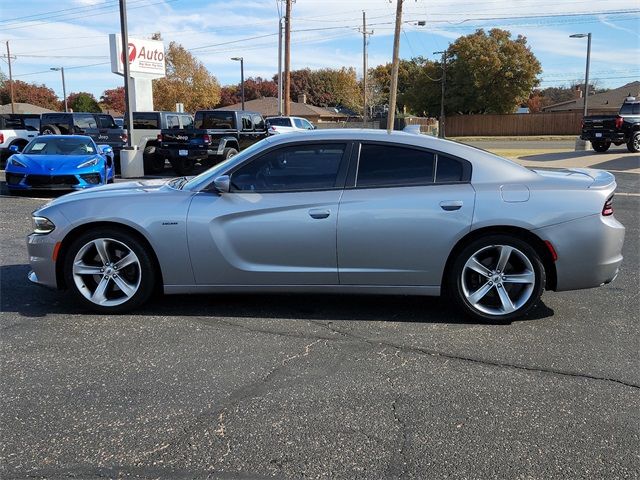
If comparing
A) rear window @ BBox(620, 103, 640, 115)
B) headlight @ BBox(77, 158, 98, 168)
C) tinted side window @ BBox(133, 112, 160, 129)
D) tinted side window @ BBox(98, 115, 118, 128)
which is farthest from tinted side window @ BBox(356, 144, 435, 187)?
rear window @ BBox(620, 103, 640, 115)

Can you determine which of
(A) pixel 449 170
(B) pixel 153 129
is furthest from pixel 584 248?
(B) pixel 153 129

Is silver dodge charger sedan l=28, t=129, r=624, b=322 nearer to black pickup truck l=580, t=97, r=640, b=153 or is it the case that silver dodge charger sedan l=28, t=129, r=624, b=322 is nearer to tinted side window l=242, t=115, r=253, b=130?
tinted side window l=242, t=115, r=253, b=130

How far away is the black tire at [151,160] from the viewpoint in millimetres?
18000

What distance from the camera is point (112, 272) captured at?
4.82 meters

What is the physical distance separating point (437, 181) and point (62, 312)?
3.35 m

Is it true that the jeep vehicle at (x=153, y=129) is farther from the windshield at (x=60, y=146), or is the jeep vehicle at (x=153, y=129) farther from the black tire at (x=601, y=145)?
the black tire at (x=601, y=145)

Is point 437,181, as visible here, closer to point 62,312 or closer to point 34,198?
point 62,312

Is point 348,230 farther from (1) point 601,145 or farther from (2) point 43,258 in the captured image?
(1) point 601,145

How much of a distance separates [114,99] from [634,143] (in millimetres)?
75492

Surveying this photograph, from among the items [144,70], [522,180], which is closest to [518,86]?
[144,70]

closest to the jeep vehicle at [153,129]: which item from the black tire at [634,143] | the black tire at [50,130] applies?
the black tire at [50,130]

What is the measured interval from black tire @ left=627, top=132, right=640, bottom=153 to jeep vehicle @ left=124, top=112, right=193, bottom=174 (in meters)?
17.7

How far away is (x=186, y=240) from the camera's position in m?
4.66

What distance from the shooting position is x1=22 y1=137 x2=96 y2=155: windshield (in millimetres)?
12906
